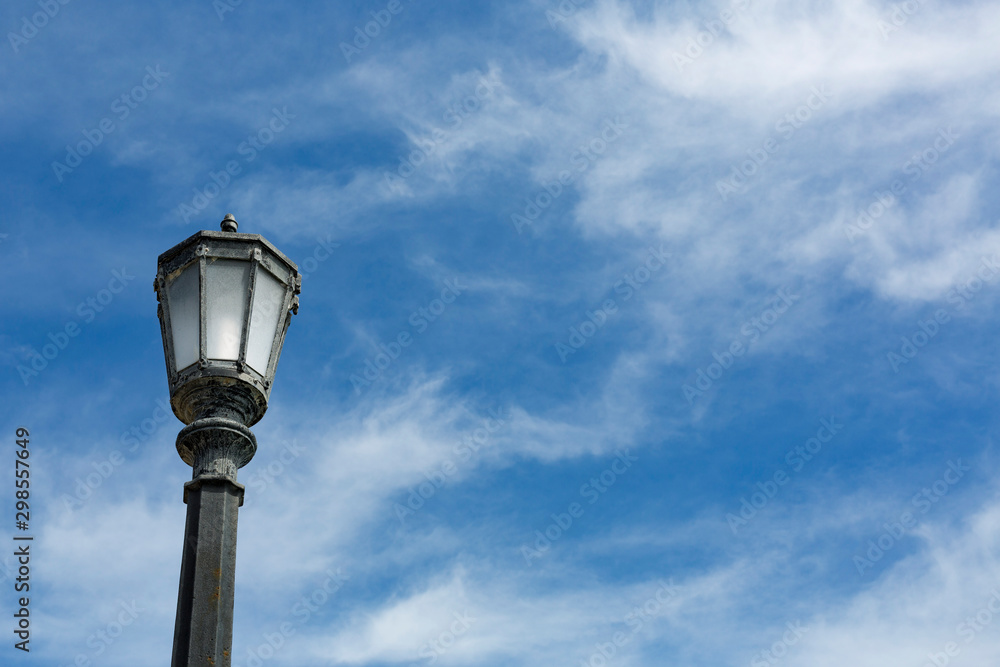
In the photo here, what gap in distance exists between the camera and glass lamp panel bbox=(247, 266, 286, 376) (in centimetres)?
440

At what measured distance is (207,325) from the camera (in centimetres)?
432

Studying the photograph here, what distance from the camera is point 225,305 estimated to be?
4.39 meters

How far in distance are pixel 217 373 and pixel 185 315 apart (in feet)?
1.31

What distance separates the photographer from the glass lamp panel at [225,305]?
14.2ft

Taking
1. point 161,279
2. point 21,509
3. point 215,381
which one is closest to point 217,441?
point 215,381

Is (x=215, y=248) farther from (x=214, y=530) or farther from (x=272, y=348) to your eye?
(x=214, y=530)

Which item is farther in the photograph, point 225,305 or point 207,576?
point 225,305

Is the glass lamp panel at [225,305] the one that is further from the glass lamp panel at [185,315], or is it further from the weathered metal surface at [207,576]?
the weathered metal surface at [207,576]

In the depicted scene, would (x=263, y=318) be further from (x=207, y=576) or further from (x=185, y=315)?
(x=207, y=576)

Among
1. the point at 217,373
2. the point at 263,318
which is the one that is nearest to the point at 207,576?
the point at 217,373

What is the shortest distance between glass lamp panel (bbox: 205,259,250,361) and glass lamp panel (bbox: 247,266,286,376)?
0.05 metres

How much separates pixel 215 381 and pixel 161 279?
0.71 m

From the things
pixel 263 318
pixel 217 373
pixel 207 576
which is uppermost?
pixel 263 318

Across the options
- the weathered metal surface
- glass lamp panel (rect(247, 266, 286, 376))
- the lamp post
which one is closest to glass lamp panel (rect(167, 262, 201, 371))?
the lamp post
